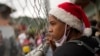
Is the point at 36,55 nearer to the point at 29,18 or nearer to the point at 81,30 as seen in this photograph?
the point at 81,30

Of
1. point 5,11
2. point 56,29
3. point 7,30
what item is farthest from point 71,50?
point 7,30

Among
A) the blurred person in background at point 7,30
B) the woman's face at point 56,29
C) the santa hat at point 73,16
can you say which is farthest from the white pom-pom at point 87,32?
the blurred person in background at point 7,30

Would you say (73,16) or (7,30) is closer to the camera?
(73,16)

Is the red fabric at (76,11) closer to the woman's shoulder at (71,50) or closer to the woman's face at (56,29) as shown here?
the woman's face at (56,29)

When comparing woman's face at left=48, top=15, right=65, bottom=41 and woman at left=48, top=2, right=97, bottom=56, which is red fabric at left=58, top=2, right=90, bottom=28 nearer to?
woman at left=48, top=2, right=97, bottom=56

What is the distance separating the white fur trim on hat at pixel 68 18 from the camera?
80.0 inches

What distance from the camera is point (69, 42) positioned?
190 cm

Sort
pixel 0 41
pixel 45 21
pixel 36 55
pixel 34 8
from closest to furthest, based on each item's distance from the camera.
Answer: pixel 36 55 → pixel 34 8 → pixel 45 21 → pixel 0 41

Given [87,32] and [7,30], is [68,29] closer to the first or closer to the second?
[87,32]

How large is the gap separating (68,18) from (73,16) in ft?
0.11

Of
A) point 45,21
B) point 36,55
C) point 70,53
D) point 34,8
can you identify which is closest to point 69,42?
point 70,53

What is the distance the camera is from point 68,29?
2.01 meters

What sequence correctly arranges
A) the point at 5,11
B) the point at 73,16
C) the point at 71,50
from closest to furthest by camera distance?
the point at 71,50 < the point at 73,16 < the point at 5,11

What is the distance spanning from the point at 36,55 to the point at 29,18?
565mm
